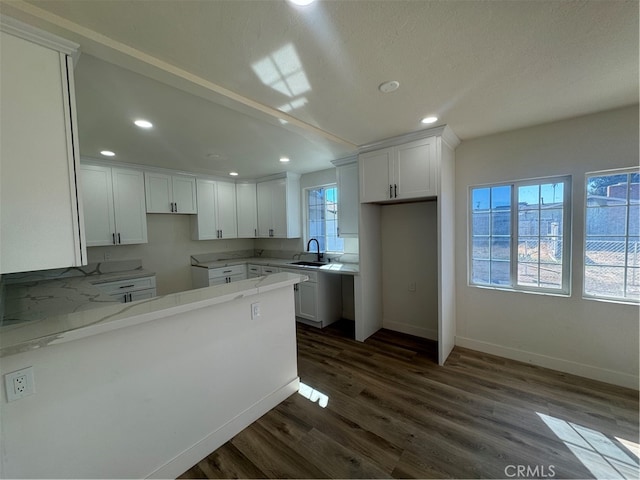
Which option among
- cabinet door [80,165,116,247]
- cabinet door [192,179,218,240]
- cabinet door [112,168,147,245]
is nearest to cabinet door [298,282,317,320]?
cabinet door [192,179,218,240]

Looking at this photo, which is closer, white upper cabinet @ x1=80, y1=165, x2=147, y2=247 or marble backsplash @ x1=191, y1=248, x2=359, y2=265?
white upper cabinet @ x1=80, y1=165, x2=147, y2=247

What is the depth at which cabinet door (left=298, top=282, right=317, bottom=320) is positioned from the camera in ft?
12.7

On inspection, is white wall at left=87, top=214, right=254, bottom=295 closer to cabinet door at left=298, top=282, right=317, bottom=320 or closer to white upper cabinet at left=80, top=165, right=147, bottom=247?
white upper cabinet at left=80, top=165, right=147, bottom=247

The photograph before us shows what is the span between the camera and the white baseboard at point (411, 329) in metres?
3.38

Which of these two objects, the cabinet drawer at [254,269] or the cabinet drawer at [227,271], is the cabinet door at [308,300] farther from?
the cabinet drawer at [227,271]

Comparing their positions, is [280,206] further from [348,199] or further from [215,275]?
[215,275]

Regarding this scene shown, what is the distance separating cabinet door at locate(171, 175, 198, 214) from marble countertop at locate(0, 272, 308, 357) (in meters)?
2.43

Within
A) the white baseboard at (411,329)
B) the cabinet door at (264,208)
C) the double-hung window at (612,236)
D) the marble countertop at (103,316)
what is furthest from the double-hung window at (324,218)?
Answer: the double-hung window at (612,236)

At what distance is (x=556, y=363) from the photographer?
8.50 ft

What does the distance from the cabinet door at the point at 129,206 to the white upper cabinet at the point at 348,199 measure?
9.96 ft

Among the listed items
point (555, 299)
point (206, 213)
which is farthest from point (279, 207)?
point (555, 299)

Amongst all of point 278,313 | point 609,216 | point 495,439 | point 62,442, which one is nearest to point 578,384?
point 495,439

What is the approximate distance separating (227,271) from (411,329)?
10.7 ft

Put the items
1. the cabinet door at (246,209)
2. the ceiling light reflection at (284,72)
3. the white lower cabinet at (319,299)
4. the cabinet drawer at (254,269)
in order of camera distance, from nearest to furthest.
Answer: the ceiling light reflection at (284,72), the white lower cabinet at (319,299), the cabinet drawer at (254,269), the cabinet door at (246,209)
